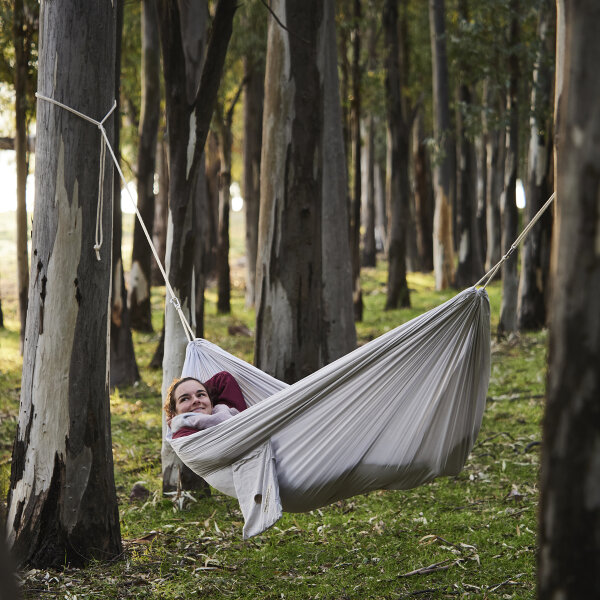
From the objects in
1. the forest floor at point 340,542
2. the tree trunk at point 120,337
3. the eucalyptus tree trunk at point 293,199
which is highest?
the eucalyptus tree trunk at point 293,199

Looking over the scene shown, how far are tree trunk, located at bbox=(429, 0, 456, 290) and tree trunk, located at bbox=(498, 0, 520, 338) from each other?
7.38 feet

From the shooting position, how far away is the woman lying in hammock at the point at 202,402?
2.93 meters

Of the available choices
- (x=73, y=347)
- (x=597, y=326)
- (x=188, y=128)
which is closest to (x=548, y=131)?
(x=188, y=128)

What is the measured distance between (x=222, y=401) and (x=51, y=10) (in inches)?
64.9

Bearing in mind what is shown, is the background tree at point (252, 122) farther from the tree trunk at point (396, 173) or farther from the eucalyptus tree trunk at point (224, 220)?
the tree trunk at point (396, 173)

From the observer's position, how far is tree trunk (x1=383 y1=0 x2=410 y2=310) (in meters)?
9.27

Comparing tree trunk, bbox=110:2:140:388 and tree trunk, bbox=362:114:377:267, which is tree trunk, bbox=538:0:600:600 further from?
tree trunk, bbox=362:114:377:267

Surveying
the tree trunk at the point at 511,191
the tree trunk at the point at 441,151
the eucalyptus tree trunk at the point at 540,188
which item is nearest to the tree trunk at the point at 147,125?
the tree trunk at the point at 511,191

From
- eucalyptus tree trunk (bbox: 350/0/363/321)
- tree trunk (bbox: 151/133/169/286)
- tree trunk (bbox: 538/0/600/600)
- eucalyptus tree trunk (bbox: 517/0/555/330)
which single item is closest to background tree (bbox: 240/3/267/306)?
eucalyptus tree trunk (bbox: 350/0/363/321)

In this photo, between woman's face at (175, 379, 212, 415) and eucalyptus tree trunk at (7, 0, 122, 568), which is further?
woman's face at (175, 379, 212, 415)

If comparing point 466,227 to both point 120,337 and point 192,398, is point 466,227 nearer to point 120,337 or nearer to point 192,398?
point 120,337

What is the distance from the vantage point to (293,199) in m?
4.18

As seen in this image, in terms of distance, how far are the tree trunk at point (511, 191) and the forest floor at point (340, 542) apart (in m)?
2.63

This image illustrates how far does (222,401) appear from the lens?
3.18 meters
